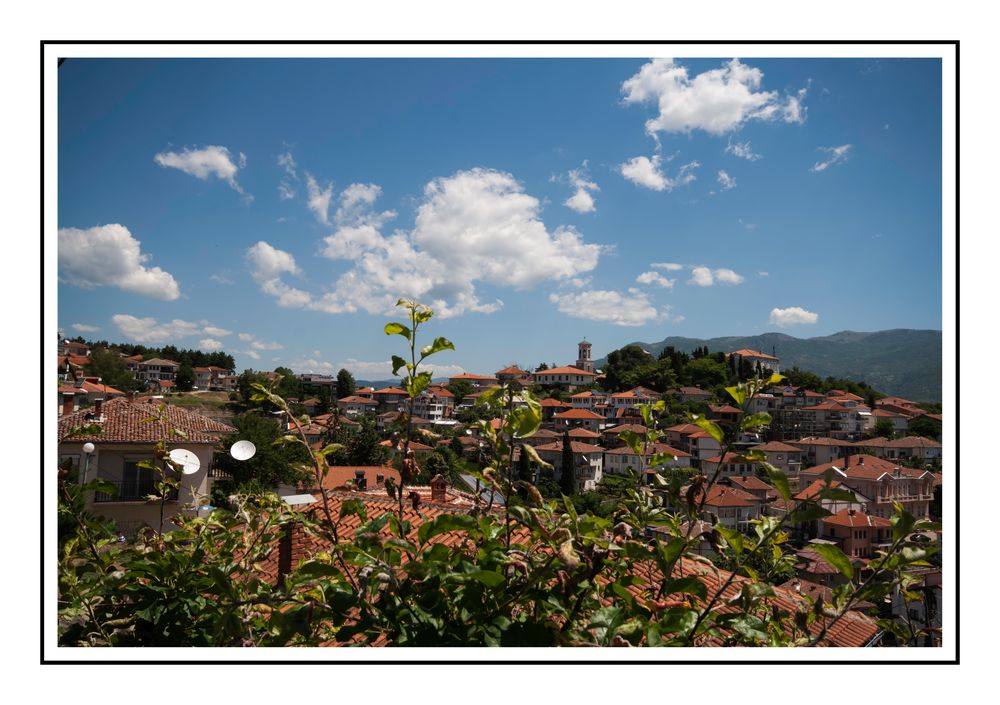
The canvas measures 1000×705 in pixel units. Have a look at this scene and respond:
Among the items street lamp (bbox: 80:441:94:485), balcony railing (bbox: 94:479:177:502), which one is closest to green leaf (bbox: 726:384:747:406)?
balcony railing (bbox: 94:479:177:502)

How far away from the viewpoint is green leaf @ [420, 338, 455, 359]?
0.89 metres

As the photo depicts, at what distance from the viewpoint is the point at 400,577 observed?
0.94m

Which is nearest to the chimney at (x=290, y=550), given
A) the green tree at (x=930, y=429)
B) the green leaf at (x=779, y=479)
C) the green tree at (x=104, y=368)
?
the green leaf at (x=779, y=479)

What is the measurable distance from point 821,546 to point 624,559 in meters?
0.32

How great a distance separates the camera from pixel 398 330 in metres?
0.92

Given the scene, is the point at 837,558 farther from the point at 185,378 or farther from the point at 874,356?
the point at 185,378

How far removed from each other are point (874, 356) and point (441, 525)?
8.84m

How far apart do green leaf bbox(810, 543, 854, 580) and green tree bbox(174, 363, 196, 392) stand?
113 feet

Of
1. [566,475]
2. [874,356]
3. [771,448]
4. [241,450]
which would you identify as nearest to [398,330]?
[771,448]

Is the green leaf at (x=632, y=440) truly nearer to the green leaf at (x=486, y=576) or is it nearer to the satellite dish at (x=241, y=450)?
the green leaf at (x=486, y=576)
